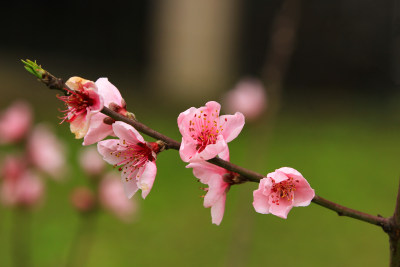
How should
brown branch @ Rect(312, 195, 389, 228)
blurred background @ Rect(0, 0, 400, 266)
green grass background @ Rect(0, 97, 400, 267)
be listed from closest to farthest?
1. brown branch @ Rect(312, 195, 389, 228)
2. green grass background @ Rect(0, 97, 400, 267)
3. blurred background @ Rect(0, 0, 400, 266)

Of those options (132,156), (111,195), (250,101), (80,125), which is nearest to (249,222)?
(250,101)

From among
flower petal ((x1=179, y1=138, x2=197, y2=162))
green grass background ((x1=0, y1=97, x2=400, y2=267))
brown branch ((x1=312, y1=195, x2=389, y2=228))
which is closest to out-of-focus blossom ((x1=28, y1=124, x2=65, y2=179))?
green grass background ((x1=0, y1=97, x2=400, y2=267))

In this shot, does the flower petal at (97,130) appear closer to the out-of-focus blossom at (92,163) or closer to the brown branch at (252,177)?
the brown branch at (252,177)

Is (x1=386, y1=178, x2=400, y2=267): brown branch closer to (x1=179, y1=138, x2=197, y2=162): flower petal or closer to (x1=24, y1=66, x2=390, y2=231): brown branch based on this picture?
(x1=24, y1=66, x2=390, y2=231): brown branch

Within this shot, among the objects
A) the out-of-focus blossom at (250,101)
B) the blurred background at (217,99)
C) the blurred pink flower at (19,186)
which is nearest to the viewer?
the blurred pink flower at (19,186)

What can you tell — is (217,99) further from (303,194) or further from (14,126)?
(303,194)

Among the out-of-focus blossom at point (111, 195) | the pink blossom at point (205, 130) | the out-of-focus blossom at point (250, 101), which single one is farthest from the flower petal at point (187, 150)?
the out-of-focus blossom at point (250, 101)

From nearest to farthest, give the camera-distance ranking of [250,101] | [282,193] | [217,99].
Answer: [282,193] < [250,101] < [217,99]
